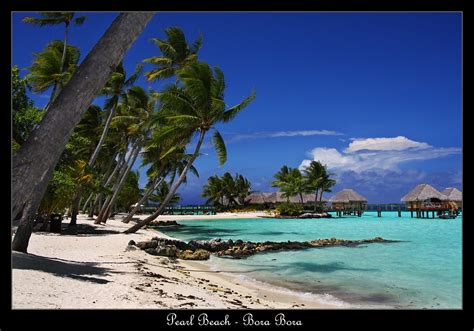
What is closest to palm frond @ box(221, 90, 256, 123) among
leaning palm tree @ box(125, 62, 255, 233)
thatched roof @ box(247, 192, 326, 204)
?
leaning palm tree @ box(125, 62, 255, 233)

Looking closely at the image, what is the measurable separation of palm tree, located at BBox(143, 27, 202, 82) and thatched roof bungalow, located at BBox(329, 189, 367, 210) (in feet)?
110

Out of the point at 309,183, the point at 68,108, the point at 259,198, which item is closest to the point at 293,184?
the point at 309,183

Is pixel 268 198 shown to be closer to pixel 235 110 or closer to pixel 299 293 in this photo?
pixel 235 110

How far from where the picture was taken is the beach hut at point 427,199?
35906 millimetres

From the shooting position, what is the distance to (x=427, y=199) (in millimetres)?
37281

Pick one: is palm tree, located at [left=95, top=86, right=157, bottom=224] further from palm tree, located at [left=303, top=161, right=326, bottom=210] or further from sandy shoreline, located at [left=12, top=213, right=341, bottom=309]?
palm tree, located at [left=303, top=161, right=326, bottom=210]

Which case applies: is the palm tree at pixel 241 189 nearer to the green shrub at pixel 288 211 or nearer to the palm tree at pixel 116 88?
the green shrub at pixel 288 211

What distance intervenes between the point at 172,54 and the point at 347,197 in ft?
113

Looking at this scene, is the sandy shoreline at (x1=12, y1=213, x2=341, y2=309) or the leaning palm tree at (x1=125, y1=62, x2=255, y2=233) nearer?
the sandy shoreline at (x1=12, y1=213, x2=341, y2=309)

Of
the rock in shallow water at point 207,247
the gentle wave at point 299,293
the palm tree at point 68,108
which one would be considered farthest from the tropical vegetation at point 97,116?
the gentle wave at point 299,293

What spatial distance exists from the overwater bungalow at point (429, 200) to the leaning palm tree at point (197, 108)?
96.8 ft

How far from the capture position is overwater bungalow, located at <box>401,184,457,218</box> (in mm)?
35625
